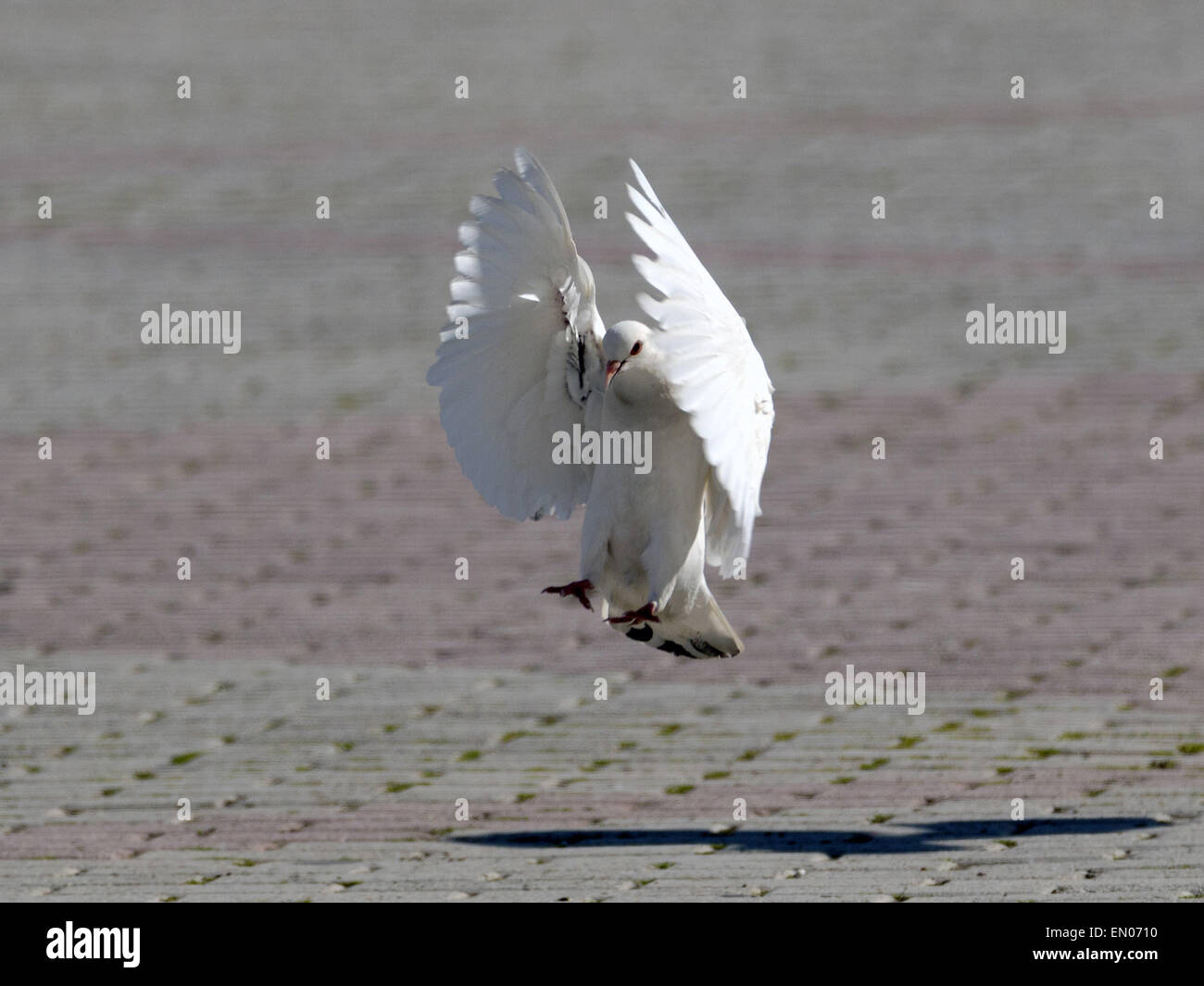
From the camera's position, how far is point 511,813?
21.2 ft

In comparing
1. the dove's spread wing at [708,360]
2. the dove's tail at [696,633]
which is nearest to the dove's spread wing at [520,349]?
the dove's tail at [696,633]

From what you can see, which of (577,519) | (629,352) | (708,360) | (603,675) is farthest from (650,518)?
(577,519)

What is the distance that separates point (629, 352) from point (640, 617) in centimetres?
70

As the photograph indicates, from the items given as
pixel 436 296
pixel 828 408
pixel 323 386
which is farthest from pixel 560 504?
pixel 436 296

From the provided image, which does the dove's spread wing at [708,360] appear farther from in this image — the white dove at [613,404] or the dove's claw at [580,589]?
the dove's claw at [580,589]

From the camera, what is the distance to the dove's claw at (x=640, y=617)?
16.2 feet

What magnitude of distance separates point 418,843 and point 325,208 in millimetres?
11348

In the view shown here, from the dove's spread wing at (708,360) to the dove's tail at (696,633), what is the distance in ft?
2.17

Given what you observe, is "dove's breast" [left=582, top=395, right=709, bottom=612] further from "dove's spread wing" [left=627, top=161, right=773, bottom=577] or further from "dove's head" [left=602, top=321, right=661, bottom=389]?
"dove's spread wing" [left=627, top=161, right=773, bottom=577]

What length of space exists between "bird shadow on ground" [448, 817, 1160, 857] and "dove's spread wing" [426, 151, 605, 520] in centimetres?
127

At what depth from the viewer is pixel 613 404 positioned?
4785mm

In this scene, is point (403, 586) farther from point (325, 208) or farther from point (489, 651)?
point (325, 208)

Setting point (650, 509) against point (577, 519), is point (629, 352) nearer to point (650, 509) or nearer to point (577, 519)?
point (650, 509)

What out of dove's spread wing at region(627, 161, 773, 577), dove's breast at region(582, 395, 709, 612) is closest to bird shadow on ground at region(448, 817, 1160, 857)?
dove's breast at region(582, 395, 709, 612)
